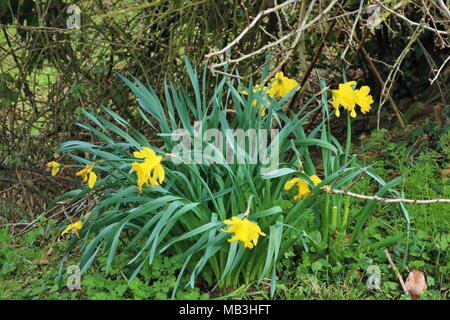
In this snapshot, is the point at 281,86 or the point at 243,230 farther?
the point at 281,86

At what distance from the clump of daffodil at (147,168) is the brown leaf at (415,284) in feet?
3.64

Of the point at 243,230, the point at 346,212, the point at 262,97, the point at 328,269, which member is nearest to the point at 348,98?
the point at 262,97

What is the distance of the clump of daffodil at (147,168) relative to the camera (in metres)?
3.04

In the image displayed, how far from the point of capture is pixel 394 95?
5.59 m

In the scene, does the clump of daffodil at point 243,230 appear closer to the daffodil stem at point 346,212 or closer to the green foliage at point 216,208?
the green foliage at point 216,208

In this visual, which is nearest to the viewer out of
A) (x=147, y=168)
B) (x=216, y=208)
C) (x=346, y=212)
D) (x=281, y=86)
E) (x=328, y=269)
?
(x=147, y=168)

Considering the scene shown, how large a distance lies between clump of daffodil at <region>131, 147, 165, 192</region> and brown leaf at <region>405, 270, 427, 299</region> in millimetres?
1109

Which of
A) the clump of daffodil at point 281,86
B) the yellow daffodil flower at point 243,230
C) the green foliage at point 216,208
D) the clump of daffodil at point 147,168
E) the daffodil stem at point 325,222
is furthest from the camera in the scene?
the clump of daffodil at point 281,86

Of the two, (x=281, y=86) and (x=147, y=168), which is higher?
(x=281, y=86)

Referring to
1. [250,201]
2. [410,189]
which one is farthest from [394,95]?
[250,201]

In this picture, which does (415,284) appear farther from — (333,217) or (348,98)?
(348,98)

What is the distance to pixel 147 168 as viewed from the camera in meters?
3.04

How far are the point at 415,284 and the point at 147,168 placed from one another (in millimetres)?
1198

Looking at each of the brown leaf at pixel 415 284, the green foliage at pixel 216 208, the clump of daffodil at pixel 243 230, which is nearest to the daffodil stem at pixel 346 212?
the green foliage at pixel 216 208
